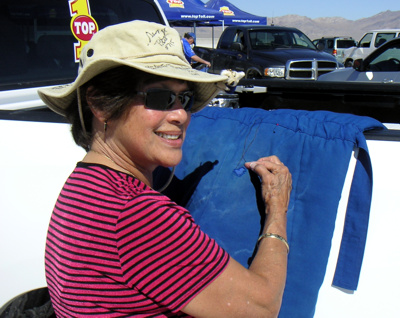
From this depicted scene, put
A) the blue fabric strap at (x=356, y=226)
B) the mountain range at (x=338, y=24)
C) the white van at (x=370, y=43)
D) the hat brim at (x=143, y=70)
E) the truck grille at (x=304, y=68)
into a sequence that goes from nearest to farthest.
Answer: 1. the hat brim at (x=143, y=70)
2. the blue fabric strap at (x=356, y=226)
3. the truck grille at (x=304, y=68)
4. the white van at (x=370, y=43)
5. the mountain range at (x=338, y=24)

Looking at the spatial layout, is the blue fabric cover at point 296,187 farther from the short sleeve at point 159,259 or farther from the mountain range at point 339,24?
the mountain range at point 339,24

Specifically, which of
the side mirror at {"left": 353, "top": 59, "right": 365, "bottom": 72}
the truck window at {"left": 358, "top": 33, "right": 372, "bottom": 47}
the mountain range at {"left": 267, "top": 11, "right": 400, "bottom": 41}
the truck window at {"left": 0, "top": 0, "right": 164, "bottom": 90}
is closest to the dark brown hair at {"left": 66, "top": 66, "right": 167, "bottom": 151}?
the truck window at {"left": 0, "top": 0, "right": 164, "bottom": 90}

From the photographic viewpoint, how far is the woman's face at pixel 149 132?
1.38 meters

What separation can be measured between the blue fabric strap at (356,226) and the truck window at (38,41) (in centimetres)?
201

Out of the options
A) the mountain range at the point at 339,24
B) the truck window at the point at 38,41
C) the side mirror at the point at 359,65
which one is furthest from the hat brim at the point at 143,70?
the mountain range at the point at 339,24

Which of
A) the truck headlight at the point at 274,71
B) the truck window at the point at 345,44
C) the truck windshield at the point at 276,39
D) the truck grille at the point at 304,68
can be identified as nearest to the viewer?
the truck headlight at the point at 274,71

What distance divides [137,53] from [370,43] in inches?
788

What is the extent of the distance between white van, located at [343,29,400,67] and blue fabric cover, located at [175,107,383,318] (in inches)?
736

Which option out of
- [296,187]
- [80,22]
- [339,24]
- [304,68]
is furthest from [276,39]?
[339,24]

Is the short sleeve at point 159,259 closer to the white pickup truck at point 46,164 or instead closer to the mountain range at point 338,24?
the white pickup truck at point 46,164

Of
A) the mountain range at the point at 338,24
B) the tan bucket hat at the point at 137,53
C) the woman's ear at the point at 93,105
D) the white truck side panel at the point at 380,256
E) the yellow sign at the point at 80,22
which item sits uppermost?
the mountain range at the point at 338,24

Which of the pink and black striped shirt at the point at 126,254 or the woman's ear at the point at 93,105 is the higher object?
the woman's ear at the point at 93,105

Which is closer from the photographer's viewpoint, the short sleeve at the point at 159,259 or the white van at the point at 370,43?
the short sleeve at the point at 159,259

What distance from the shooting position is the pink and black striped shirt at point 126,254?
3.80 ft
